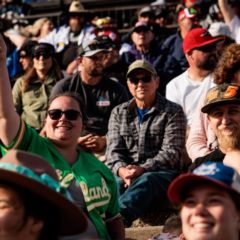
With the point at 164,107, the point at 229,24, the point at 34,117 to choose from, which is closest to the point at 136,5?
the point at 229,24

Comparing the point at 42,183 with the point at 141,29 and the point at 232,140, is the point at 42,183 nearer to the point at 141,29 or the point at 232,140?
the point at 232,140

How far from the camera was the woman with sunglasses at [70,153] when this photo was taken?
485 centimetres

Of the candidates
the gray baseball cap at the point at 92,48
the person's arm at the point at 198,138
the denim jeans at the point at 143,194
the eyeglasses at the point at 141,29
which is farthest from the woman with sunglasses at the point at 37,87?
the person's arm at the point at 198,138

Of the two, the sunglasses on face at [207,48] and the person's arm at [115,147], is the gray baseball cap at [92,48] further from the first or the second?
the person's arm at [115,147]

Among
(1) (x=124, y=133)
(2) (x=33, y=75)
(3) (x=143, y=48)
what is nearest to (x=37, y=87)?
(2) (x=33, y=75)

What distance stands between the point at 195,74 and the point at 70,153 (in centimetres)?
352

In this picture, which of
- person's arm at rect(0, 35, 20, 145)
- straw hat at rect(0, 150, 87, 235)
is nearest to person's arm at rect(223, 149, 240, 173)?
person's arm at rect(0, 35, 20, 145)

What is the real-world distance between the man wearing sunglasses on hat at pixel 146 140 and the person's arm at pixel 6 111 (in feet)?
7.31

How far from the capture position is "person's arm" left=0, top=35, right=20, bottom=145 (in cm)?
479

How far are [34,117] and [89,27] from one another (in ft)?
12.3

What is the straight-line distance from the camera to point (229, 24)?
1080 centimetres

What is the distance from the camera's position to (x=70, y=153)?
5.42 m

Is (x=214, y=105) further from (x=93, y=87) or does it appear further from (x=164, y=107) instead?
(x=93, y=87)

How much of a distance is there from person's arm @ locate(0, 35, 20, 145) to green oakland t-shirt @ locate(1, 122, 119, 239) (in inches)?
4.2
